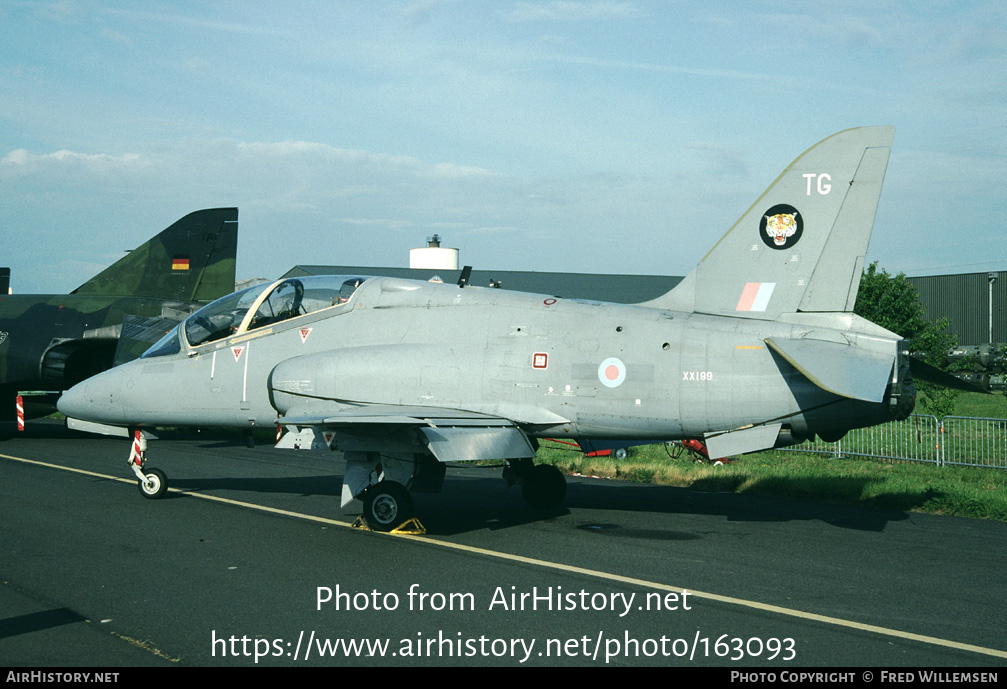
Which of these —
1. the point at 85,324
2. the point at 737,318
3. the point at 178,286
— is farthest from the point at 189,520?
the point at 178,286

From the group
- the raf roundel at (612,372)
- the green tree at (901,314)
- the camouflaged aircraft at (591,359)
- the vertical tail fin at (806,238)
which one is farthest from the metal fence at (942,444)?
the raf roundel at (612,372)

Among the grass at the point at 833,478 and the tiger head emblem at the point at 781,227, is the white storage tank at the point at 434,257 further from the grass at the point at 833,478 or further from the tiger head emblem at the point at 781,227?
the tiger head emblem at the point at 781,227

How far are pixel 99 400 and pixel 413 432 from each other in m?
5.70

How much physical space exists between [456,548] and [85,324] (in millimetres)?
17213

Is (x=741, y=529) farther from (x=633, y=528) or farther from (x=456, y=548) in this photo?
(x=456, y=548)

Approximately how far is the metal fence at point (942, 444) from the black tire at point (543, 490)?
9949 millimetres

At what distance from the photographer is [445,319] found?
11359 millimetres

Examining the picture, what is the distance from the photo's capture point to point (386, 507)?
10500 millimetres

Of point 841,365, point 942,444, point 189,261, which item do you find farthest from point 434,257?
point 841,365

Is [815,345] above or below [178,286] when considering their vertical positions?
below

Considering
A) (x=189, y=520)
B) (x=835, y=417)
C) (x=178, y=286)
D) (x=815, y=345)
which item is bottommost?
(x=189, y=520)

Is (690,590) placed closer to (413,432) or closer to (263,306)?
(413,432)

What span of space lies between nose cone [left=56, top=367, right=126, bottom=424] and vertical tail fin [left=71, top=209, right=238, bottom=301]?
12.4m
